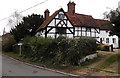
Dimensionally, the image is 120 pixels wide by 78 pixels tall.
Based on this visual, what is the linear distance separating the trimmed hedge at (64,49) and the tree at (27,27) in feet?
51.8

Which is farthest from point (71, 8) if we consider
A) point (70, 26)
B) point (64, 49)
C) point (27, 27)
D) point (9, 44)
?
point (64, 49)

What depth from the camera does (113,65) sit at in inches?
529

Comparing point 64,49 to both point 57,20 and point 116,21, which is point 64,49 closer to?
point 116,21

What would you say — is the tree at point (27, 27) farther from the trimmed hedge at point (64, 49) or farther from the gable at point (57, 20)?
the trimmed hedge at point (64, 49)

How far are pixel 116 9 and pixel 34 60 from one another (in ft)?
35.6

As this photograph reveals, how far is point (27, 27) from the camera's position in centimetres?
3669

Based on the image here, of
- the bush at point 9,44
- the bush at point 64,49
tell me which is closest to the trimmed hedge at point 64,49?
the bush at point 64,49

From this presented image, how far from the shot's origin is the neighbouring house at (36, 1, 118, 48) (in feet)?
107

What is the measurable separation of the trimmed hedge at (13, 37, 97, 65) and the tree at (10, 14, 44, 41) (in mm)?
15774

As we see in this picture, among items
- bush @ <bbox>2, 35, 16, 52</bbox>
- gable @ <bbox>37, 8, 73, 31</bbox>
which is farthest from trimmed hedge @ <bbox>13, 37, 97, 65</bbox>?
bush @ <bbox>2, 35, 16, 52</bbox>

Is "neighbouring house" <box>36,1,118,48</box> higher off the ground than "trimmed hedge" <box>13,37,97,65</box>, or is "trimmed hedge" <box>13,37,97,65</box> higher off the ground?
"neighbouring house" <box>36,1,118,48</box>

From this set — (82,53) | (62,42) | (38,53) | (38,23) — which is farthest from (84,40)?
(38,23)

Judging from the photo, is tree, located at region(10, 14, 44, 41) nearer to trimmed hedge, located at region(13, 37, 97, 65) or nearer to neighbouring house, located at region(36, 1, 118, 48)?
neighbouring house, located at region(36, 1, 118, 48)

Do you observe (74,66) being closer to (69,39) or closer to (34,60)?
(69,39)
